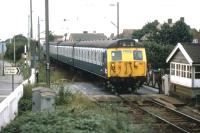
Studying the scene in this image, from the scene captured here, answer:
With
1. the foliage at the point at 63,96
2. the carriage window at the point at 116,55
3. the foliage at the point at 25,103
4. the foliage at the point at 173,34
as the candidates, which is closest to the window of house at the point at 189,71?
the carriage window at the point at 116,55

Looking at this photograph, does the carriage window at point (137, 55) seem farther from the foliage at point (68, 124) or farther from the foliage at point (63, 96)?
the foliage at point (68, 124)

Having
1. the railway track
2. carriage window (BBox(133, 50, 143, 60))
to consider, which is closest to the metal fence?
the railway track

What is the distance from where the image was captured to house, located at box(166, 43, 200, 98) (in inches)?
1101

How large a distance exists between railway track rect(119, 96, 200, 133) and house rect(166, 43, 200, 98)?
8.77 feet

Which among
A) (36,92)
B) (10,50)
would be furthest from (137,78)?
(10,50)

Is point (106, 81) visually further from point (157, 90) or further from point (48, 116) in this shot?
point (48, 116)

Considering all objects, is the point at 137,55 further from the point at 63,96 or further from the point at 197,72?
the point at 63,96

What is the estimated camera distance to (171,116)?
21828 mm

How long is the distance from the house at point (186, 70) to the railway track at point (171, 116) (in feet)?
8.77

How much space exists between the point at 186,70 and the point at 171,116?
7804 millimetres

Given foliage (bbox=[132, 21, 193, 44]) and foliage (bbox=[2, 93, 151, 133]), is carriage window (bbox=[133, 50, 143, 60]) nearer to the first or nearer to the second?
foliage (bbox=[2, 93, 151, 133])

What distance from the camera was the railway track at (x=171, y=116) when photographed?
18562mm

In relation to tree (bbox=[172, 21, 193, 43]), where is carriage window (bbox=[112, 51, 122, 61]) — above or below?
below

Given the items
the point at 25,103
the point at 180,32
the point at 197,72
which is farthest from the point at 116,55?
the point at 180,32
